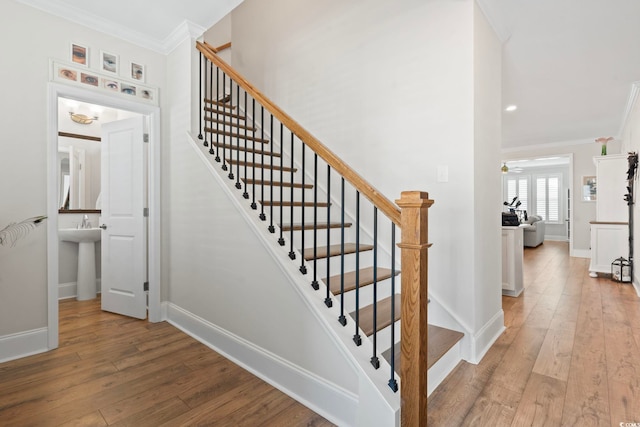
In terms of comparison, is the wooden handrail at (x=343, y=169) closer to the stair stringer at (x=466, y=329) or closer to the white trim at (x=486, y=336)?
the stair stringer at (x=466, y=329)

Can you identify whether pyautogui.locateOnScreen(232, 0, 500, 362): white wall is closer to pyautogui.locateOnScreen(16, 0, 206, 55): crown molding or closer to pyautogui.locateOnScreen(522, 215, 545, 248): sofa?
pyautogui.locateOnScreen(16, 0, 206, 55): crown molding

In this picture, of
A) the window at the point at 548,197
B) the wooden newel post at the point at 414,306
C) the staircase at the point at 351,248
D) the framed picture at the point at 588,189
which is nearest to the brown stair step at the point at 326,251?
the staircase at the point at 351,248

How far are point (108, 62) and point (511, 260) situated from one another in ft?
14.8

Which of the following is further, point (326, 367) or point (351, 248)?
point (351, 248)

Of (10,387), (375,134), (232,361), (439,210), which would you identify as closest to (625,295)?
(439,210)

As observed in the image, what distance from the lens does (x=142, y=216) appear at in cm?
312

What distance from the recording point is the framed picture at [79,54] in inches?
103

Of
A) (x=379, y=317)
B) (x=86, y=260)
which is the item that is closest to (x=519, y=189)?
(x=379, y=317)

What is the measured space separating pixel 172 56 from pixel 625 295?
224 inches

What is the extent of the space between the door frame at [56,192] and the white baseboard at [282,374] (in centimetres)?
67

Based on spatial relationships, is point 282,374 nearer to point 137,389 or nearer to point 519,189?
point 137,389

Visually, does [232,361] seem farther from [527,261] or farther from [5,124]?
[527,261]

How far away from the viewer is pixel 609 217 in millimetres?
5297

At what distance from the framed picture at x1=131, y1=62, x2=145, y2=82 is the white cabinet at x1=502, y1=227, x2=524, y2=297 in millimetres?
4105
